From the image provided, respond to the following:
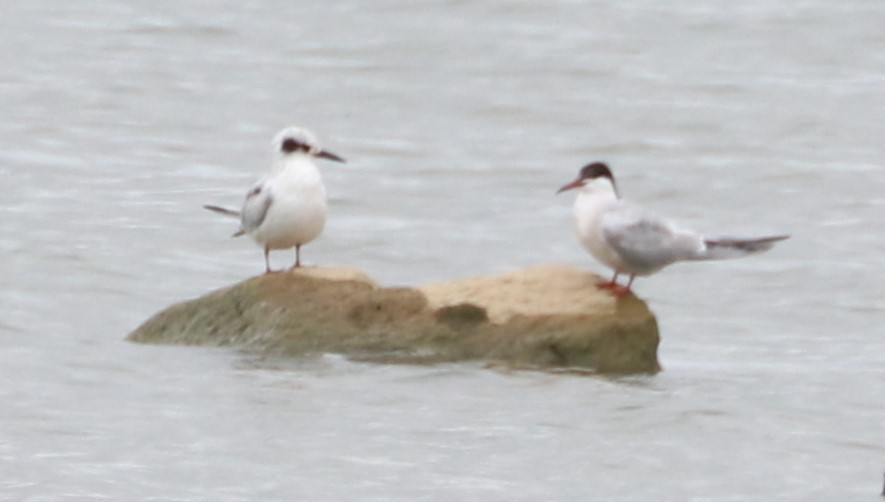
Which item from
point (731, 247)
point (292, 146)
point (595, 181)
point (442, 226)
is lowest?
point (442, 226)

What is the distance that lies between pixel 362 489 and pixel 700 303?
19.0 ft

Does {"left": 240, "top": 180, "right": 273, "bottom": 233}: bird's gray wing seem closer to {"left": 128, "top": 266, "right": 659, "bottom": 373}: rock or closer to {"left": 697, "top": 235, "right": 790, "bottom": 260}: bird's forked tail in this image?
{"left": 128, "top": 266, "right": 659, "bottom": 373}: rock

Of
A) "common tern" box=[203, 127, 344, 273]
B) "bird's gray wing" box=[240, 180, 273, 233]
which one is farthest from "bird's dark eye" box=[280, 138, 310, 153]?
"bird's gray wing" box=[240, 180, 273, 233]

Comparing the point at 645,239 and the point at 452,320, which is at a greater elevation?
the point at 645,239

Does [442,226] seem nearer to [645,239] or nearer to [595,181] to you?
[595,181]

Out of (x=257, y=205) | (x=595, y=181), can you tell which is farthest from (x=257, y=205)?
(x=595, y=181)

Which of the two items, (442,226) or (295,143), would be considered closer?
(295,143)

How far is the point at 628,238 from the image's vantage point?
10.3 metres

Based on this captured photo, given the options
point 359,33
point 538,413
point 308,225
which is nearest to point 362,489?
point 538,413

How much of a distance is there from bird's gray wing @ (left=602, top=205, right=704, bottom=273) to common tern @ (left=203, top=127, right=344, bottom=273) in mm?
1499

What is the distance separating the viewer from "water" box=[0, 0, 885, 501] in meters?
9.11

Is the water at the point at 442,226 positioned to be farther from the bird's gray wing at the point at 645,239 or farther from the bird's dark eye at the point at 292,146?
the bird's dark eye at the point at 292,146

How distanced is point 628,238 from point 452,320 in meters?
0.96

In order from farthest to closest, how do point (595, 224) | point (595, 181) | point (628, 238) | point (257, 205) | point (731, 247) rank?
point (257, 205)
point (731, 247)
point (595, 181)
point (595, 224)
point (628, 238)
